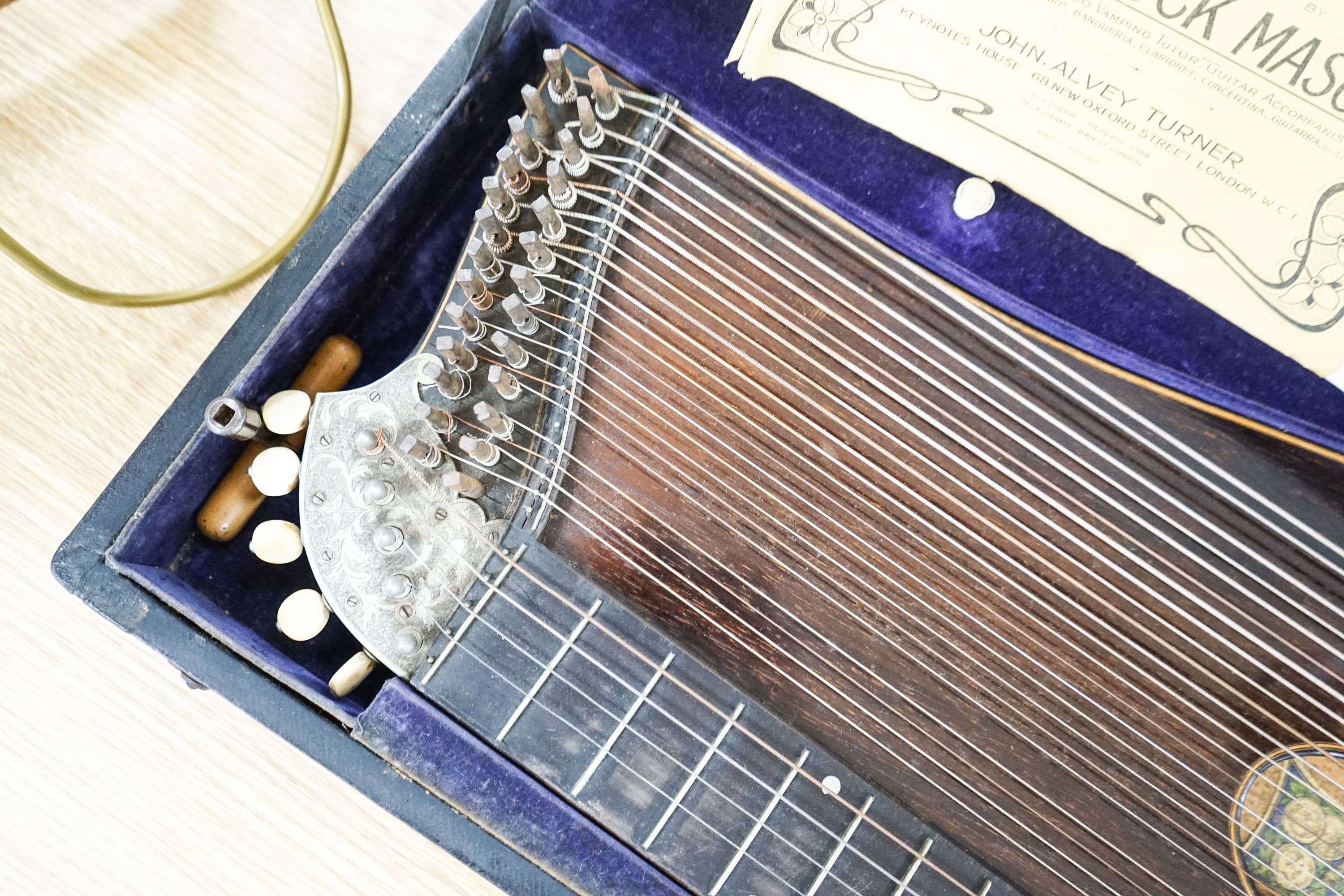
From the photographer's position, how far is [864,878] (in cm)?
82

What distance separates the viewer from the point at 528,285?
0.82m

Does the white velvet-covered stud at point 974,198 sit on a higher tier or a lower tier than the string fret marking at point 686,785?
higher

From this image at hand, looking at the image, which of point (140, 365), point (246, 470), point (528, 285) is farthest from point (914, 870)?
point (140, 365)

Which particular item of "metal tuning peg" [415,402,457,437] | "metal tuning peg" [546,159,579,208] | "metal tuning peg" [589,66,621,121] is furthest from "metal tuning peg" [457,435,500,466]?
"metal tuning peg" [589,66,621,121]

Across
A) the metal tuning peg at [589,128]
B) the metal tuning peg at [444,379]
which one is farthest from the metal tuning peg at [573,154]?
the metal tuning peg at [444,379]

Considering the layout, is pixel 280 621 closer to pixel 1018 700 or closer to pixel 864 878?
pixel 864 878

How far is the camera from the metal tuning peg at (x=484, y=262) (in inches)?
33.8

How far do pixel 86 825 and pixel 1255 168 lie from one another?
4.68 ft

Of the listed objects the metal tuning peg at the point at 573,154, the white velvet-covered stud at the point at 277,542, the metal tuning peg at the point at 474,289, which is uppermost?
the metal tuning peg at the point at 573,154

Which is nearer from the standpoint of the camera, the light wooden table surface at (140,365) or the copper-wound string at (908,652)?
the copper-wound string at (908,652)

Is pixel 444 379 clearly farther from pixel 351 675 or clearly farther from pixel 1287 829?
pixel 1287 829

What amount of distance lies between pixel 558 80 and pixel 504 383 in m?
0.31

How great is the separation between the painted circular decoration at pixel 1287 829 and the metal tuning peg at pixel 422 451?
33.1 inches

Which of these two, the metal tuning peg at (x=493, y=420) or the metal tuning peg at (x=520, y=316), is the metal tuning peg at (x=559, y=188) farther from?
the metal tuning peg at (x=493, y=420)
